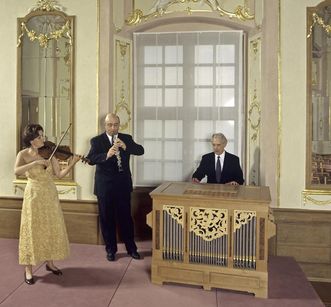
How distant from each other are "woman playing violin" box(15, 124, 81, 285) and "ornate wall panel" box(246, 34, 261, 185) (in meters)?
2.44

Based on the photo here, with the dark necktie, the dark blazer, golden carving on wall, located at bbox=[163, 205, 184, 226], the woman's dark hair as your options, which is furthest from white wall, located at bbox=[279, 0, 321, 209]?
the woman's dark hair

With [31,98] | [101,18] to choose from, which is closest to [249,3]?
[101,18]

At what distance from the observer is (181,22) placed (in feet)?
17.9

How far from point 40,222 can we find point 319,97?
3.54m

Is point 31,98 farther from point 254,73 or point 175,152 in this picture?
point 254,73

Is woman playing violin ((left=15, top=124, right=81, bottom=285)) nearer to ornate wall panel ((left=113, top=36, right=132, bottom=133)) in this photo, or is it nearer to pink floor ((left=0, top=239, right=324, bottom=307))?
pink floor ((left=0, top=239, right=324, bottom=307))

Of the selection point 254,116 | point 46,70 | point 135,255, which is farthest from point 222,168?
point 46,70

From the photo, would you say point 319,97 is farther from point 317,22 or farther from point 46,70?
point 46,70

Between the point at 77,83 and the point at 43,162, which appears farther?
the point at 77,83

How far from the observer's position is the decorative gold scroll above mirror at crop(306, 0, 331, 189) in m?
4.89

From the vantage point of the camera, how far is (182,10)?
527 centimetres

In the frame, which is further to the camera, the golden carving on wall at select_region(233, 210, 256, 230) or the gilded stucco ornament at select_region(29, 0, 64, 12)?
the gilded stucco ornament at select_region(29, 0, 64, 12)

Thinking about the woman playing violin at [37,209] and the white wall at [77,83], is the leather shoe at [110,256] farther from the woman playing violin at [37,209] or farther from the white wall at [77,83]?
the white wall at [77,83]

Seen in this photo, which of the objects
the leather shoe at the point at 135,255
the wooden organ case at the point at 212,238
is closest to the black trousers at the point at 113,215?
the leather shoe at the point at 135,255
